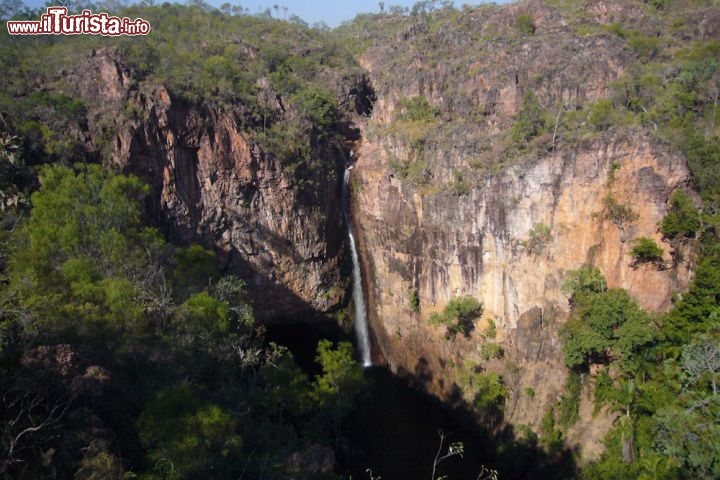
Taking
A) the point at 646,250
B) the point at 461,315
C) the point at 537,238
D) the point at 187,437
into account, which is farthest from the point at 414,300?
the point at 187,437

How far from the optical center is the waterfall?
92.4ft

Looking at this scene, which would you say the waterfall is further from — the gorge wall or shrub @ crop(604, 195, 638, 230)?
shrub @ crop(604, 195, 638, 230)

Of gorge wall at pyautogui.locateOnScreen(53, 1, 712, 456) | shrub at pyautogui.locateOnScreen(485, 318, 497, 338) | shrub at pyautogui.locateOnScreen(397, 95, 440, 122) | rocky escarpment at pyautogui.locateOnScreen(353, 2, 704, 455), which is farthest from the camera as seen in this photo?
shrub at pyautogui.locateOnScreen(397, 95, 440, 122)

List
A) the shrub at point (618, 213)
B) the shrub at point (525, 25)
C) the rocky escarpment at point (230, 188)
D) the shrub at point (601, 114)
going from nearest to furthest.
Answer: the shrub at point (618, 213) → the shrub at point (601, 114) → the rocky escarpment at point (230, 188) → the shrub at point (525, 25)

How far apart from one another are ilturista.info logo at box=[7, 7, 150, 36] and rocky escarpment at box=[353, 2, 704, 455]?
1439 centimetres

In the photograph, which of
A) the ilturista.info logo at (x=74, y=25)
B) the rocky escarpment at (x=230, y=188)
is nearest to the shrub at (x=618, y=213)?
the rocky escarpment at (x=230, y=188)

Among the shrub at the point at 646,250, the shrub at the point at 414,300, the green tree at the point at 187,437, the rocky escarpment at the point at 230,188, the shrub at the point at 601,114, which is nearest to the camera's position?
the green tree at the point at 187,437

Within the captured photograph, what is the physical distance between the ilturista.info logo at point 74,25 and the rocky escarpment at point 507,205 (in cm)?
1439

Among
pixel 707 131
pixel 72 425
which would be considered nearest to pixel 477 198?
pixel 707 131

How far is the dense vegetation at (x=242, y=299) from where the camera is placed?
1032 centimetres

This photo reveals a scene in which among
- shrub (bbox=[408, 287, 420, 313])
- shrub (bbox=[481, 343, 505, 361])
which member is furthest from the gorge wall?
shrub (bbox=[481, 343, 505, 361])

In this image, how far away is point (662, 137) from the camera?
19.1 m

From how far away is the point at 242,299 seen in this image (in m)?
21.5

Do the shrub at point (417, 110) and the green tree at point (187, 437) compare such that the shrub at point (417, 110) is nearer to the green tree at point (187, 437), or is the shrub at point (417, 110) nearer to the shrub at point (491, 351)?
the shrub at point (491, 351)
